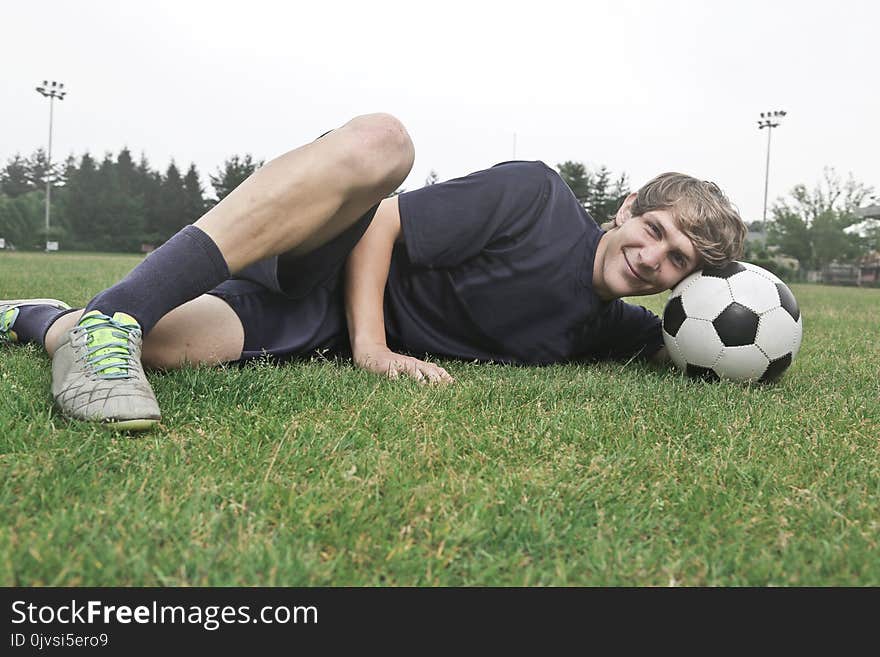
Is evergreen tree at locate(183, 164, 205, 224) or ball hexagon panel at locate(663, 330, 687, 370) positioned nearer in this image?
ball hexagon panel at locate(663, 330, 687, 370)

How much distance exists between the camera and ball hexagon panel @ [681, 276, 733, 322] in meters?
2.81

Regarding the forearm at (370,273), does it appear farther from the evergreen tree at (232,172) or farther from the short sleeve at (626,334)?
the evergreen tree at (232,172)

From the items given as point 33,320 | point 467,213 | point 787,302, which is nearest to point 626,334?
point 787,302

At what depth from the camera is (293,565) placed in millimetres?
1114

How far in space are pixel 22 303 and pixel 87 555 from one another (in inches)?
89.6

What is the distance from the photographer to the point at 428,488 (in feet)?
4.85

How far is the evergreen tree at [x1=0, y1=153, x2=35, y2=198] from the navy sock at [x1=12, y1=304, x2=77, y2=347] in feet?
247

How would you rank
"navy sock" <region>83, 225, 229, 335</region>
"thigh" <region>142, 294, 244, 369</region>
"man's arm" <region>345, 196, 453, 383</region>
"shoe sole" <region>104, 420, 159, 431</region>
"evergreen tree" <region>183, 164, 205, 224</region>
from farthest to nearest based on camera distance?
"evergreen tree" <region>183, 164, 205, 224</region>, "man's arm" <region>345, 196, 453, 383</region>, "thigh" <region>142, 294, 244, 369</region>, "navy sock" <region>83, 225, 229, 335</region>, "shoe sole" <region>104, 420, 159, 431</region>

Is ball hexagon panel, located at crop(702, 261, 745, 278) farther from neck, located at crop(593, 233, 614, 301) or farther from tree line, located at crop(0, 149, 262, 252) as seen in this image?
tree line, located at crop(0, 149, 262, 252)

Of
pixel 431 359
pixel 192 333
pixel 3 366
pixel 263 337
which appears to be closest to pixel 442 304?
pixel 431 359

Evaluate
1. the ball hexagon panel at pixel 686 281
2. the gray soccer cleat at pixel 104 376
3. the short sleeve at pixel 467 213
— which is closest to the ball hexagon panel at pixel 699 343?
the ball hexagon panel at pixel 686 281

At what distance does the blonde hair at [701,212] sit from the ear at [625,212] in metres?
0.02

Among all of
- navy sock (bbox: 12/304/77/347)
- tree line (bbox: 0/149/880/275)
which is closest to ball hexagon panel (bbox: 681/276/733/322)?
navy sock (bbox: 12/304/77/347)
